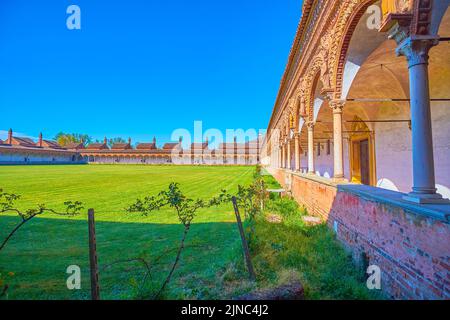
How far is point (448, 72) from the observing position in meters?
6.90

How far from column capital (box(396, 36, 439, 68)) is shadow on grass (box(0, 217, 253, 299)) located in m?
→ 4.21

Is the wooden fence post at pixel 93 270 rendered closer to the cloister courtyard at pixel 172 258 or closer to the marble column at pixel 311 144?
the cloister courtyard at pixel 172 258

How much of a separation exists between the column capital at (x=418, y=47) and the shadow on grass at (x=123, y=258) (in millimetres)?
4207

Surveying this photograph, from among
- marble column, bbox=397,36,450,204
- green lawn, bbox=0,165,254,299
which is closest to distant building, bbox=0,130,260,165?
green lawn, bbox=0,165,254,299

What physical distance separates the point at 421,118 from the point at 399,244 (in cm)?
182

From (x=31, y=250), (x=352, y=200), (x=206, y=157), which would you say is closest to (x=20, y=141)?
(x=206, y=157)

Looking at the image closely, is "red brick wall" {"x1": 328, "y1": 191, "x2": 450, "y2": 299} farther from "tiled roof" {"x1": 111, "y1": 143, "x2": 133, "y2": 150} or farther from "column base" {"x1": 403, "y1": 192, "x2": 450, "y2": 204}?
"tiled roof" {"x1": 111, "y1": 143, "x2": 133, "y2": 150}

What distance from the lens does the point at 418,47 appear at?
3.29 meters

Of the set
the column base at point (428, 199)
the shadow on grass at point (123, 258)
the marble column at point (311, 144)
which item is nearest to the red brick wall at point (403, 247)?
the column base at point (428, 199)

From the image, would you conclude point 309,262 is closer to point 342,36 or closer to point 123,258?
point 123,258

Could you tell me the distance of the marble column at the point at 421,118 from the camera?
3.25 meters

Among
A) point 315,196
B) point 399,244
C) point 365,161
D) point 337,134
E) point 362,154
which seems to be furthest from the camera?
point 362,154

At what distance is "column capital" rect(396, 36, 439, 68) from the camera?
127 inches

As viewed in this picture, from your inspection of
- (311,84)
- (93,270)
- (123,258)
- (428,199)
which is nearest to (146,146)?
(311,84)
